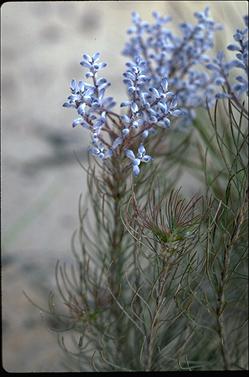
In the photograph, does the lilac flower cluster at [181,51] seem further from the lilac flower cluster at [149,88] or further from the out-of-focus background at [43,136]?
the out-of-focus background at [43,136]

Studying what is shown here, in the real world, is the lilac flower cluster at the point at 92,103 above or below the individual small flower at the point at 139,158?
above

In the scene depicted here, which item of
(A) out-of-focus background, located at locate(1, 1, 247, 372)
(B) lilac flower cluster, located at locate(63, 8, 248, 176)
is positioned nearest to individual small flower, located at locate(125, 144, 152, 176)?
(B) lilac flower cluster, located at locate(63, 8, 248, 176)

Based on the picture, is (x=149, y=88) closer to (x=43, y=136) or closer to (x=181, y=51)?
(x=181, y=51)

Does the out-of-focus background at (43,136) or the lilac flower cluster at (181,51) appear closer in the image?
the lilac flower cluster at (181,51)

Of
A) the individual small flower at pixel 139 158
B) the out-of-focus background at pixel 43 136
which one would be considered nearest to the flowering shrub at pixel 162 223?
the individual small flower at pixel 139 158

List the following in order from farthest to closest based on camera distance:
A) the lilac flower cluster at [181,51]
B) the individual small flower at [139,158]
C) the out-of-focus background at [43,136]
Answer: the out-of-focus background at [43,136] < the lilac flower cluster at [181,51] < the individual small flower at [139,158]

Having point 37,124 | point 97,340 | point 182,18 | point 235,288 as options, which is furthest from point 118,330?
point 37,124

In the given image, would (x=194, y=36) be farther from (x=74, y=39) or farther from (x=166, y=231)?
(x=74, y=39)

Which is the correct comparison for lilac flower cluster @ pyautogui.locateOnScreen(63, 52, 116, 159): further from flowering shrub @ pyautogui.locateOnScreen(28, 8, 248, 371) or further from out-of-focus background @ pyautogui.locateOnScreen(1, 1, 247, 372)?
out-of-focus background @ pyautogui.locateOnScreen(1, 1, 247, 372)
